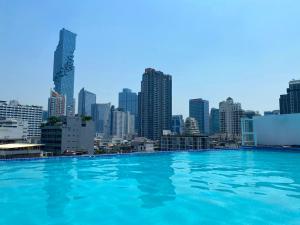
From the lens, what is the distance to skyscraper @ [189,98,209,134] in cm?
16169

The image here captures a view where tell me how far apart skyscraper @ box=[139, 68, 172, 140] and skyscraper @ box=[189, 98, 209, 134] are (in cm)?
5065

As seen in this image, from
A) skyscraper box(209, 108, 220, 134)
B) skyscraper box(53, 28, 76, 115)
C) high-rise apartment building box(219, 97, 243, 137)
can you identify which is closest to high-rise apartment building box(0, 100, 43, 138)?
skyscraper box(53, 28, 76, 115)

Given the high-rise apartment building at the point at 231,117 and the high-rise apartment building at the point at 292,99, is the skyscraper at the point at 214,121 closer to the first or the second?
the high-rise apartment building at the point at 231,117

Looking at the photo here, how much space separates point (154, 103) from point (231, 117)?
32565 mm

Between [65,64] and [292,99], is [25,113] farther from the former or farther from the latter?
[292,99]

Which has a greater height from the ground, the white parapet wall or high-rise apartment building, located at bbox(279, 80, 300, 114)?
high-rise apartment building, located at bbox(279, 80, 300, 114)

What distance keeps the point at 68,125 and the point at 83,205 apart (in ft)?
139

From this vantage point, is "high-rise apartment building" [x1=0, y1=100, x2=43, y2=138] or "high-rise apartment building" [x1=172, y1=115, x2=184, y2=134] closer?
"high-rise apartment building" [x1=0, y1=100, x2=43, y2=138]

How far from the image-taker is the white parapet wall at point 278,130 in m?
49.5

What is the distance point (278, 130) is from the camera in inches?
2042

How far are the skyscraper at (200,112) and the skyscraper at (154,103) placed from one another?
166 feet

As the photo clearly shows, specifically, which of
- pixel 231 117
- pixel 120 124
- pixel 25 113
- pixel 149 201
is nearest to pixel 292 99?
pixel 231 117

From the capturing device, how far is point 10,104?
110 metres

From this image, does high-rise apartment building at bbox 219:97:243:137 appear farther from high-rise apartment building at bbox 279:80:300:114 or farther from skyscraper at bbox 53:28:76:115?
skyscraper at bbox 53:28:76:115
